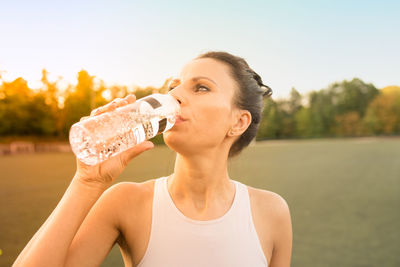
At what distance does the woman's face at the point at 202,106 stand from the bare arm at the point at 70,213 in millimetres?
219

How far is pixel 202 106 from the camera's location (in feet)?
4.82

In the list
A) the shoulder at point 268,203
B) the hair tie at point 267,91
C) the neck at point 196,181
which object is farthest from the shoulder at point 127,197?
the hair tie at point 267,91

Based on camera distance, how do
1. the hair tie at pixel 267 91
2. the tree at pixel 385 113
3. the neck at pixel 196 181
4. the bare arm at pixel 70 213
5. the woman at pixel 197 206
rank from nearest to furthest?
the bare arm at pixel 70 213, the woman at pixel 197 206, the neck at pixel 196 181, the hair tie at pixel 267 91, the tree at pixel 385 113

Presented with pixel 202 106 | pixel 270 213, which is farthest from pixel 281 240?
pixel 202 106

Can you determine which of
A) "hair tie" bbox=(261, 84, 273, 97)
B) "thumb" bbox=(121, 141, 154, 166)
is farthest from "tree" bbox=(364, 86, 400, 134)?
"thumb" bbox=(121, 141, 154, 166)

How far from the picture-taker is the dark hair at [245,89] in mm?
1679

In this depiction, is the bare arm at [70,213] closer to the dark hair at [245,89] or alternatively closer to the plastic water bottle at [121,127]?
the plastic water bottle at [121,127]

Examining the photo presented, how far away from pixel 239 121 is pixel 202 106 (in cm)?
30

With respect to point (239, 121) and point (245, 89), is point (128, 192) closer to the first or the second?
point (239, 121)

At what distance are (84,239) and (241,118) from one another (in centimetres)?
85

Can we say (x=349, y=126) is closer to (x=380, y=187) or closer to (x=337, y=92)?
(x=337, y=92)

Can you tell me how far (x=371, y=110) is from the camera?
44656mm

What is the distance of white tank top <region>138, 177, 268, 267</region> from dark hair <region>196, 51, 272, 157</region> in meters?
0.50

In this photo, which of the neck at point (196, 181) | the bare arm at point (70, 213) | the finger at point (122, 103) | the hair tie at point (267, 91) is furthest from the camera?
the hair tie at point (267, 91)
